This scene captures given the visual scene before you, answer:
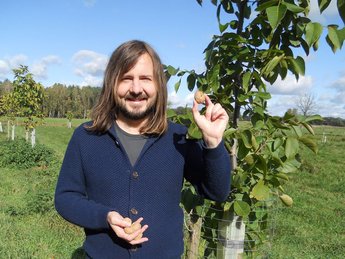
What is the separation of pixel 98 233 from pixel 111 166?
325mm

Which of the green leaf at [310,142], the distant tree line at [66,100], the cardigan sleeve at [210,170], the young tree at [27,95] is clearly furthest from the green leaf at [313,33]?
the distant tree line at [66,100]

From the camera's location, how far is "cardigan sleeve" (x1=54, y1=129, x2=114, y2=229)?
6.00ft

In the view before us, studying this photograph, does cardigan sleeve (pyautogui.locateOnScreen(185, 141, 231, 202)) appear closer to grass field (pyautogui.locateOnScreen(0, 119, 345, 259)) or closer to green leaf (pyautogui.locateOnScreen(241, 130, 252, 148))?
green leaf (pyautogui.locateOnScreen(241, 130, 252, 148))

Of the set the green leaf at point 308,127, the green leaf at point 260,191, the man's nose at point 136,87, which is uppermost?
the man's nose at point 136,87

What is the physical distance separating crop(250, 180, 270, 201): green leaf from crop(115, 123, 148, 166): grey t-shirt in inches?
26.4

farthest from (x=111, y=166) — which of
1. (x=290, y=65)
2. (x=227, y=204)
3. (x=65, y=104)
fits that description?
(x=65, y=104)

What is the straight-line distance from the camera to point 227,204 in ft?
7.68

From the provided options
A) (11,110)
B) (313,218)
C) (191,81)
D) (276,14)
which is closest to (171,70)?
(191,81)

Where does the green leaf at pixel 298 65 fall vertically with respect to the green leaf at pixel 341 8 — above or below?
below

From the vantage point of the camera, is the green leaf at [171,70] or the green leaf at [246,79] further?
the green leaf at [171,70]

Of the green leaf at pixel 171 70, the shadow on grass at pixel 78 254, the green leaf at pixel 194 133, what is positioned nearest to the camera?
the green leaf at pixel 194 133

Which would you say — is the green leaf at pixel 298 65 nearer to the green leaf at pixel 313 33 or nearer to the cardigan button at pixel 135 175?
the green leaf at pixel 313 33

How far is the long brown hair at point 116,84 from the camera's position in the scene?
6.45ft

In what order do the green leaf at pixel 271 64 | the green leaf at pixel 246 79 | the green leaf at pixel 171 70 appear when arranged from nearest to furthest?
1. the green leaf at pixel 271 64
2. the green leaf at pixel 246 79
3. the green leaf at pixel 171 70
